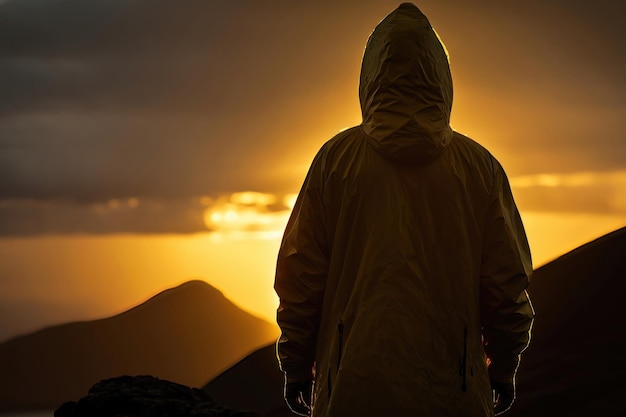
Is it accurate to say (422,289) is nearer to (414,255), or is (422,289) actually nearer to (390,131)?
(414,255)

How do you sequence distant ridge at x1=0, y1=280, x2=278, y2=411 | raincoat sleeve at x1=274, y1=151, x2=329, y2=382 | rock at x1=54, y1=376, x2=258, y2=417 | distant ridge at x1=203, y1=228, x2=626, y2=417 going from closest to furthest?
raincoat sleeve at x1=274, y1=151, x2=329, y2=382 < rock at x1=54, y1=376, x2=258, y2=417 < distant ridge at x1=203, y1=228, x2=626, y2=417 < distant ridge at x1=0, y1=280, x2=278, y2=411

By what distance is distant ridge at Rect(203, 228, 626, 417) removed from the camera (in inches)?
1261

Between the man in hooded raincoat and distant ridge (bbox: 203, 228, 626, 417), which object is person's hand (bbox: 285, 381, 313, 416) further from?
distant ridge (bbox: 203, 228, 626, 417)

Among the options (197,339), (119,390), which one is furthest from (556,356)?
(197,339)

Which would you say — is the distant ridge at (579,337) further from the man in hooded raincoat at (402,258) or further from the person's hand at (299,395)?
the man in hooded raincoat at (402,258)

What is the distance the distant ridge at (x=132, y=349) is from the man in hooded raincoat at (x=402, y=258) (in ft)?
255

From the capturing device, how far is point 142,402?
19.2 feet

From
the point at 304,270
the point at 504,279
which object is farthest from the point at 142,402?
the point at 504,279

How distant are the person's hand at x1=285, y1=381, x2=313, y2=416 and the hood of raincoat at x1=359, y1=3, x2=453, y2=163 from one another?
1102 millimetres

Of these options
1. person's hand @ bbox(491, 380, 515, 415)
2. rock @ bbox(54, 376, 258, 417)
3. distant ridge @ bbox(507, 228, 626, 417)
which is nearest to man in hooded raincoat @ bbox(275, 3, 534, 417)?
person's hand @ bbox(491, 380, 515, 415)

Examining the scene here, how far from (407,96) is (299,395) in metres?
1.41

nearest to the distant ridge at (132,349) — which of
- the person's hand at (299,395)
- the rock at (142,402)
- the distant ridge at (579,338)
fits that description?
the distant ridge at (579,338)

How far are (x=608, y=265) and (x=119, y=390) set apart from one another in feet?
119

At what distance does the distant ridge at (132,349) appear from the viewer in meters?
90.9
